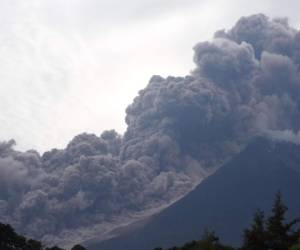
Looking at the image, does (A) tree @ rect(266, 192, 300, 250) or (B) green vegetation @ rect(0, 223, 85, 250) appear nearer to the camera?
(A) tree @ rect(266, 192, 300, 250)

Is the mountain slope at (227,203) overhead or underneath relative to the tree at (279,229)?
overhead

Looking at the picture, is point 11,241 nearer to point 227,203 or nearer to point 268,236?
point 268,236

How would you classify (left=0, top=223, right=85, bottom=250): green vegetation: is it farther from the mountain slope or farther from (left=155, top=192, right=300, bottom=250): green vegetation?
the mountain slope

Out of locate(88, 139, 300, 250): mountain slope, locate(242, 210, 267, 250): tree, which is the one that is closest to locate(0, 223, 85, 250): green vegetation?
locate(242, 210, 267, 250): tree

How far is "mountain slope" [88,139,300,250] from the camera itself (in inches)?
5162

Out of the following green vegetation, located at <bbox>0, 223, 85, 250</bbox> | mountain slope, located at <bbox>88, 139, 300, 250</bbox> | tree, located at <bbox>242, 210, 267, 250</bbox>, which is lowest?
tree, located at <bbox>242, 210, 267, 250</bbox>

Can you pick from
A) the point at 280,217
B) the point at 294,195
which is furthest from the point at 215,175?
the point at 280,217

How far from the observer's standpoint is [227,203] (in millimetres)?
147125

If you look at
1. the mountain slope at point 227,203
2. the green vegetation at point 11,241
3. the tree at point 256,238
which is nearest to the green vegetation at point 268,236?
the tree at point 256,238

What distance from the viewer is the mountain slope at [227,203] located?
13112 cm

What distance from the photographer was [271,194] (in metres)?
150

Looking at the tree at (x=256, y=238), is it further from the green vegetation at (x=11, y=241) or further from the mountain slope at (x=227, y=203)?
the mountain slope at (x=227, y=203)

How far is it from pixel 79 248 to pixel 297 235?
31.5 metres

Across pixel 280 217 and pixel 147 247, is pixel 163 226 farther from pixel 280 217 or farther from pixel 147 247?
pixel 280 217
